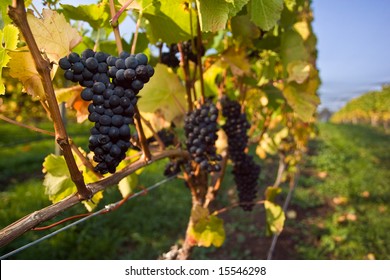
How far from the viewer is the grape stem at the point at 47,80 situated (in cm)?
57

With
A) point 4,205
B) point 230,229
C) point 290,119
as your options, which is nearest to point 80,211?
point 4,205

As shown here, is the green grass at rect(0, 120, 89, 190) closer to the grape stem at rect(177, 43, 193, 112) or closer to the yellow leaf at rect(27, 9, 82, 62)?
the grape stem at rect(177, 43, 193, 112)

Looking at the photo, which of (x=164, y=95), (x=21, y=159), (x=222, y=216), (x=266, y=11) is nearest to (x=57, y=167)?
(x=164, y=95)

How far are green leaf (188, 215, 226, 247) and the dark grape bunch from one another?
0.34 m

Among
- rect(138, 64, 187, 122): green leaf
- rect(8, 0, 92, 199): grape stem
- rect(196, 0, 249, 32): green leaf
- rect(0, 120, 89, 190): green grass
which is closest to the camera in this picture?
rect(8, 0, 92, 199): grape stem

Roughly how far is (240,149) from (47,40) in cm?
102

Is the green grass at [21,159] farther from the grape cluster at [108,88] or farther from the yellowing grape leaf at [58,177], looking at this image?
the grape cluster at [108,88]

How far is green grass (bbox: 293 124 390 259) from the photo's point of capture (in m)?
4.10

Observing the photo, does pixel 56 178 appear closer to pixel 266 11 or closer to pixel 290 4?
pixel 266 11

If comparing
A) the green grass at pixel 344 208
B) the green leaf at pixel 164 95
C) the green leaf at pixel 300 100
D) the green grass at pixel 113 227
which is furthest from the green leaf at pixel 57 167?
the green grass at pixel 344 208

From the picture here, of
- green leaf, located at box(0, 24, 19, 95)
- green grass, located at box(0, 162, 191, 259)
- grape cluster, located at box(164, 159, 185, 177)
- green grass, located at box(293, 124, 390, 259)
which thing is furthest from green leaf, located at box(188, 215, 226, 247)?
green grass, located at box(293, 124, 390, 259)

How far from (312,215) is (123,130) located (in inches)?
198
